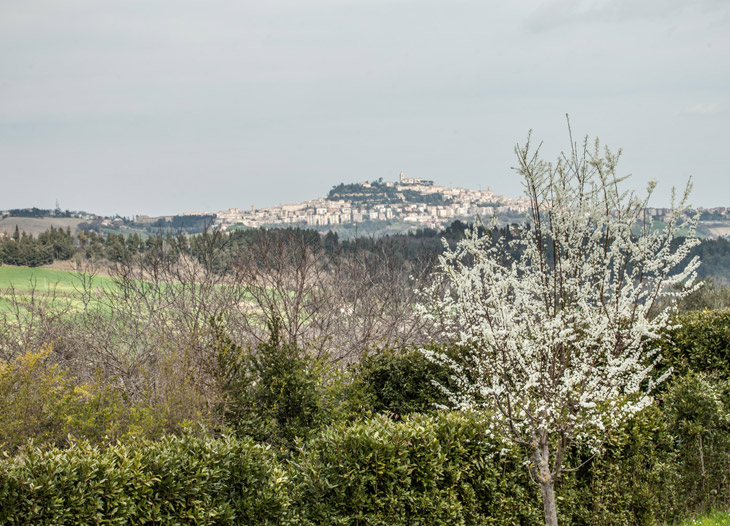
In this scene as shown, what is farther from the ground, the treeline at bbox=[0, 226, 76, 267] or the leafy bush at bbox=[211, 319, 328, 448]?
the treeline at bbox=[0, 226, 76, 267]

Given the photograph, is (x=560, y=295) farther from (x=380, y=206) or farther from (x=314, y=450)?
(x=380, y=206)

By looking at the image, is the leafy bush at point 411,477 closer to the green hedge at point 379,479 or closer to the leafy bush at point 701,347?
the green hedge at point 379,479

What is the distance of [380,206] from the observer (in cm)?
13100

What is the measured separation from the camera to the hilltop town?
115 metres

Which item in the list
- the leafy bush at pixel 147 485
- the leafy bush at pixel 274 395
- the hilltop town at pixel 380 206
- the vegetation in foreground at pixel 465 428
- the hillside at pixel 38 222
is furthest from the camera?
the hilltop town at pixel 380 206

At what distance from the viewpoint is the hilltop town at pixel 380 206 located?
114562 millimetres

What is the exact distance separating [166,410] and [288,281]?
9.52m

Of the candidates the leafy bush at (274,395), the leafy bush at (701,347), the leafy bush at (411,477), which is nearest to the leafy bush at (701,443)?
the leafy bush at (701,347)

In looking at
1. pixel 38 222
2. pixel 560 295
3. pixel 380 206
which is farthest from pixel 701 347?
pixel 380 206

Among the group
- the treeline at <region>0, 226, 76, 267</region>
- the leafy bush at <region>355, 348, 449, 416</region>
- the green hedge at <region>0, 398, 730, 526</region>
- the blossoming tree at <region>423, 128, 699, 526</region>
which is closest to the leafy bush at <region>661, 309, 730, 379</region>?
the green hedge at <region>0, 398, 730, 526</region>

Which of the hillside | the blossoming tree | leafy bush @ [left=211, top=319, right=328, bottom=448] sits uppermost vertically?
the hillside

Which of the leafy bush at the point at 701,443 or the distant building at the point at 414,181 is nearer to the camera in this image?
the leafy bush at the point at 701,443

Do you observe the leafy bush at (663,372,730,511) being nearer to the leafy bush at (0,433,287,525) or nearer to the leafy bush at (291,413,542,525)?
the leafy bush at (291,413,542,525)

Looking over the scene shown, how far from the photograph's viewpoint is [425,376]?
824 cm
